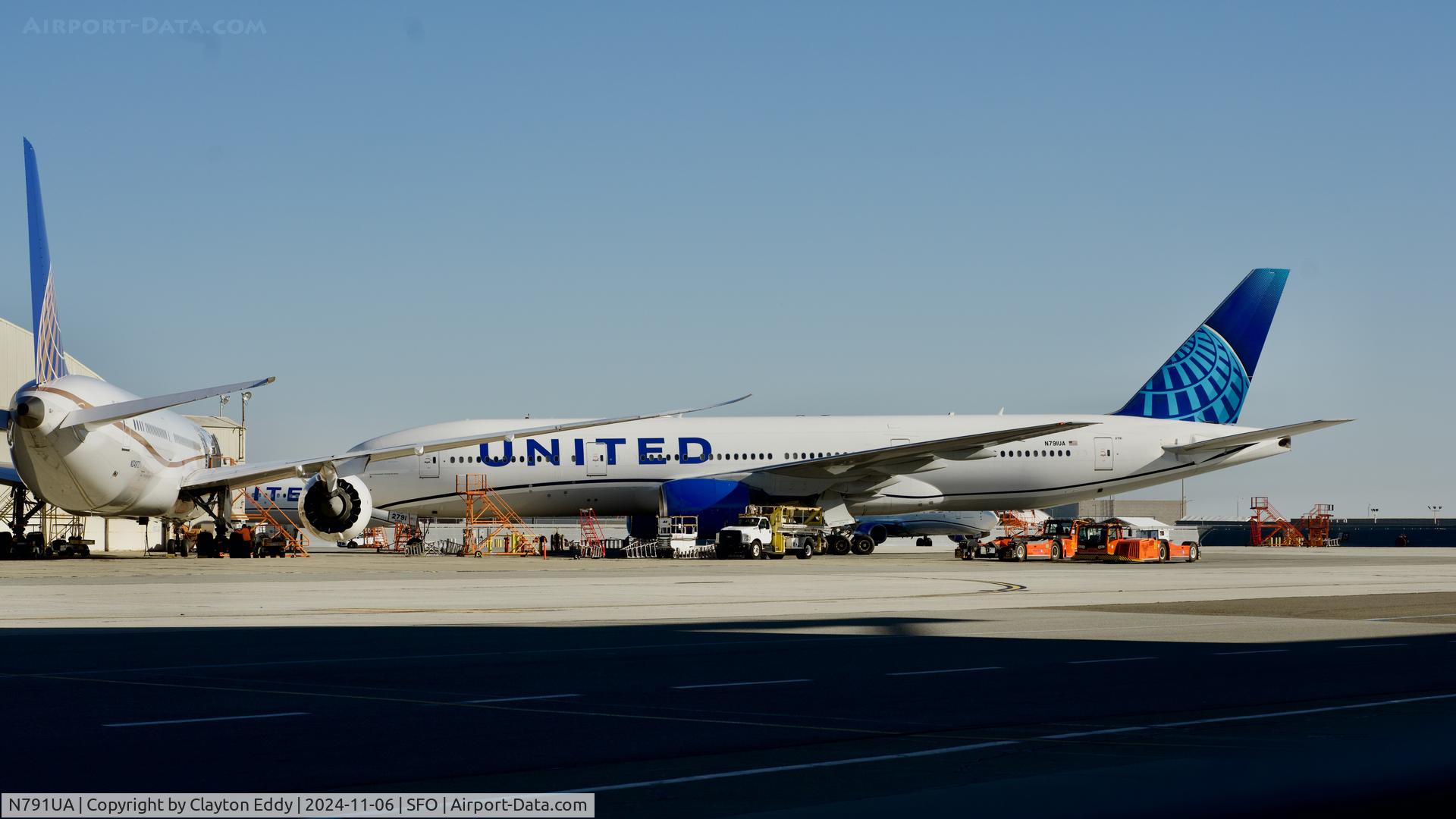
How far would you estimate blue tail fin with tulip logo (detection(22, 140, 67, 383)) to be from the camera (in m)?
35.2

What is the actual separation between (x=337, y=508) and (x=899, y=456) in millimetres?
18730

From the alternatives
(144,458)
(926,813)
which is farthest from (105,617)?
(144,458)

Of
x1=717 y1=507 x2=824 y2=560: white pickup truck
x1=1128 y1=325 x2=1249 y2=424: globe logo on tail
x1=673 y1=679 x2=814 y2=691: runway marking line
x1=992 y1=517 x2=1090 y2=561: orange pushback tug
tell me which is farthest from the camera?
x1=1128 y1=325 x2=1249 y2=424: globe logo on tail

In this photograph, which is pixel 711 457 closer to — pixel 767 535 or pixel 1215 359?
pixel 767 535

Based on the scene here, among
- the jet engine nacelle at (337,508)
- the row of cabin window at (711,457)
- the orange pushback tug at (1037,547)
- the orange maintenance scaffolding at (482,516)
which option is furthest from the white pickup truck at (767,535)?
the jet engine nacelle at (337,508)

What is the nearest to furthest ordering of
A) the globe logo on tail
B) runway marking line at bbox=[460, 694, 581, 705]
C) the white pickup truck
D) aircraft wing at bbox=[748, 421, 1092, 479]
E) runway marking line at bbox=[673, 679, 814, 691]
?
1. runway marking line at bbox=[460, 694, 581, 705]
2. runway marking line at bbox=[673, 679, 814, 691]
3. the white pickup truck
4. aircraft wing at bbox=[748, 421, 1092, 479]
5. the globe logo on tail

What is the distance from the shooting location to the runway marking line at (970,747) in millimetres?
7027

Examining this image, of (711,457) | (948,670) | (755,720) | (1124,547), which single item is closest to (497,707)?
(755,720)

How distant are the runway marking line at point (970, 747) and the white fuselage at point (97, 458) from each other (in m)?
30.1

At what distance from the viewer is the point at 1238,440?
50031mm

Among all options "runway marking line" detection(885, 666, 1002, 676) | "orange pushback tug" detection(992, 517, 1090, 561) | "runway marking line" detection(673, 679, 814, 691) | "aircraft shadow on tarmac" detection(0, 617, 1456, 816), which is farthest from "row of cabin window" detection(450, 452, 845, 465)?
"runway marking line" detection(673, 679, 814, 691)

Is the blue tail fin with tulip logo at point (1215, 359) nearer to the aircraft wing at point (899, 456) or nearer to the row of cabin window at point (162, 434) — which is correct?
the aircraft wing at point (899, 456)

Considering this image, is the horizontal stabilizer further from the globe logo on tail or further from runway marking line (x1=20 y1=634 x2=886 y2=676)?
the globe logo on tail

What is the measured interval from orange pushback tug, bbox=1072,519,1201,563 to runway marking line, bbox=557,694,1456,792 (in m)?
33.9
